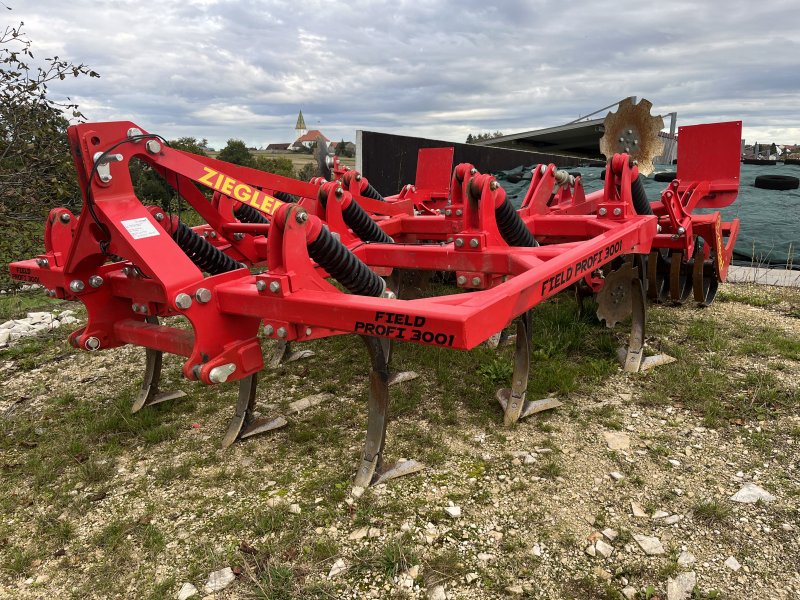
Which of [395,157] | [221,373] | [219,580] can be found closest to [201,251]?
[221,373]

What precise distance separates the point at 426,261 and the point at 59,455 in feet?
7.63

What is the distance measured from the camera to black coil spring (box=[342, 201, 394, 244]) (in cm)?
369

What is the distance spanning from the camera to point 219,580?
2223mm

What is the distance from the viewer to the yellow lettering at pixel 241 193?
2.95m

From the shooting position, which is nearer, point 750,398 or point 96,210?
point 96,210

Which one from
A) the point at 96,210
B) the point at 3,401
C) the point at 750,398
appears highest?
the point at 96,210

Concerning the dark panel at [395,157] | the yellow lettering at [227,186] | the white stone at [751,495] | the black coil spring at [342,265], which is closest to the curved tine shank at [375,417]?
the black coil spring at [342,265]

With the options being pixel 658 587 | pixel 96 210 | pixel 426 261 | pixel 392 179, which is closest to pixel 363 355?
pixel 426 261

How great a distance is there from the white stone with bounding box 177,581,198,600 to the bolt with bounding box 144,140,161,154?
6.16 feet

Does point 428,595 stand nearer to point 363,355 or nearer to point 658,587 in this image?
point 658,587

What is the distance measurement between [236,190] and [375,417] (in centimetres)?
135

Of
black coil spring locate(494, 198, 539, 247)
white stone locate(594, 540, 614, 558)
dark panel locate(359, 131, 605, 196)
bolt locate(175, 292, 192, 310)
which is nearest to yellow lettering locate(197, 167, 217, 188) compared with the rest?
bolt locate(175, 292, 192, 310)

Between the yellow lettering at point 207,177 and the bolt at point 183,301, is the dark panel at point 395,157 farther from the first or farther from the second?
the bolt at point 183,301

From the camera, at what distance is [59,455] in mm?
3203
